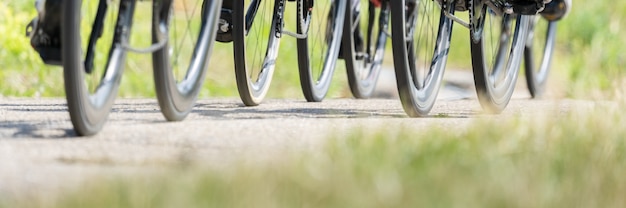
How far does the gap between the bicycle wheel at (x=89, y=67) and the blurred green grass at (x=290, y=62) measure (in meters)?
3.56

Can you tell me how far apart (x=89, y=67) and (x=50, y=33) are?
0.14 m

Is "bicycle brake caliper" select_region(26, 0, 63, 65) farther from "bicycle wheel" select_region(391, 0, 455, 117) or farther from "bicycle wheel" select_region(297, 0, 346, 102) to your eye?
"bicycle wheel" select_region(297, 0, 346, 102)

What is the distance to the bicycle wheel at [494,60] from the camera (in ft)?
18.3

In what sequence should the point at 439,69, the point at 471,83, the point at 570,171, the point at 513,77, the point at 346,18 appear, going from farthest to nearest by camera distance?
1. the point at 471,83
2. the point at 346,18
3. the point at 513,77
4. the point at 439,69
5. the point at 570,171

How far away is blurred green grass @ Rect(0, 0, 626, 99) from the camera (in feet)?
28.7

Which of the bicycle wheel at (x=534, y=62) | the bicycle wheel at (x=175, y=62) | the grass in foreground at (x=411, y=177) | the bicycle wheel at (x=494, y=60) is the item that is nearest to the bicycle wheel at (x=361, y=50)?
the bicycle wheel at (x=494, y=60)

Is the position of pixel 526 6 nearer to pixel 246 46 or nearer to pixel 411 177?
pixel 246 46

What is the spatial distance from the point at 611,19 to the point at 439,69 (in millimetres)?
6747

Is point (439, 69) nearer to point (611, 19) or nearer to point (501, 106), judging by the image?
point (501, 106)

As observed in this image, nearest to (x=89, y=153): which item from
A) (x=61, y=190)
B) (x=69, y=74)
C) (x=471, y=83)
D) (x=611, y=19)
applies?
(x=69, y=74)

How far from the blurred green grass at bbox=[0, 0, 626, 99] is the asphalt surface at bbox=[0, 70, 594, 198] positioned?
223 cm

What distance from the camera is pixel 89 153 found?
152 inches

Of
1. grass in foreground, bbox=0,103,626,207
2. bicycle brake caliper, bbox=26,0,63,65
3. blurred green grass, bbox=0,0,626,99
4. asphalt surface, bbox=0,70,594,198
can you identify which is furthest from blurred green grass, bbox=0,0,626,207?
blurred green grass, bbox=0,0,626,99

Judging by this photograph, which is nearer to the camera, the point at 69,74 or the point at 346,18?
the point at 69,74
